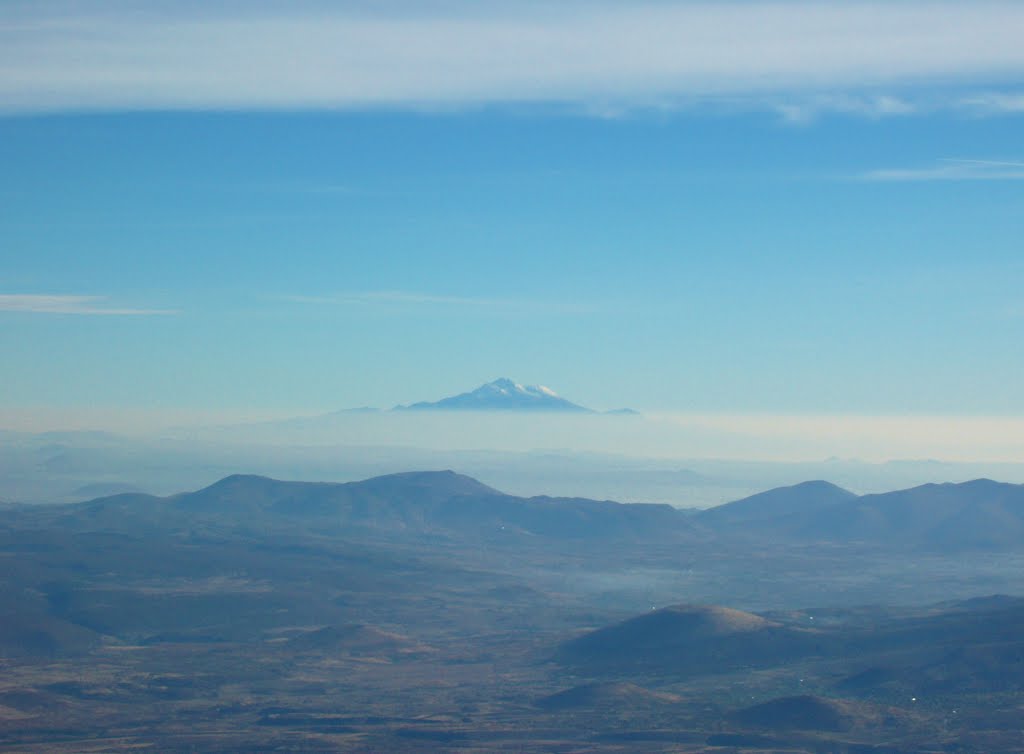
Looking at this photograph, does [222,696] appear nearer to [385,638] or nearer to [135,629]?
[385,638]

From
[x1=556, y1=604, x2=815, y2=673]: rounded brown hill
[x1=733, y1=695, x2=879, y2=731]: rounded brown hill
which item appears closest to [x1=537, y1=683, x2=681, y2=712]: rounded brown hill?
[x1=733, y1=695, x2=879, y2=731]: rounded brown hill

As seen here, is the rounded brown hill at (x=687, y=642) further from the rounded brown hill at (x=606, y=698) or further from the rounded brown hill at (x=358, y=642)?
the rounded brown hill at (x=358, y=642)

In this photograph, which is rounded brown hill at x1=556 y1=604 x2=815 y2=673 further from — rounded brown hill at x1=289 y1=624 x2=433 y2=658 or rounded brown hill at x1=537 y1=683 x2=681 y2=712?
rounded brown hill at x1=289 y1=624 x2=433 y2=658

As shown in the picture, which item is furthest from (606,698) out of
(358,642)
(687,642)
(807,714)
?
(358,642)

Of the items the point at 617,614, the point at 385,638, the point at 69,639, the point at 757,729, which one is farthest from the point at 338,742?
the point at 617,614

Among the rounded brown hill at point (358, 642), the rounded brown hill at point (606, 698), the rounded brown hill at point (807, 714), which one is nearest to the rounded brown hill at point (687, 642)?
the rounded brown hill at point (606, 698)

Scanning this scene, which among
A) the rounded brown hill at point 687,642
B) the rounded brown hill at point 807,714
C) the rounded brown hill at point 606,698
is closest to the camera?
the rounded brown hill at point 807,714
